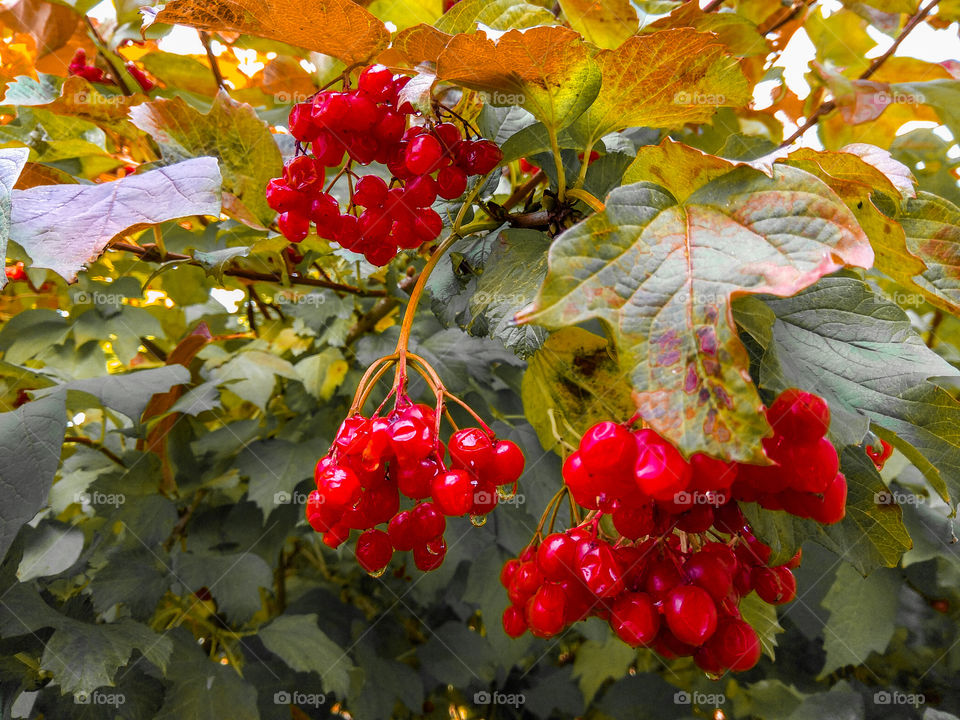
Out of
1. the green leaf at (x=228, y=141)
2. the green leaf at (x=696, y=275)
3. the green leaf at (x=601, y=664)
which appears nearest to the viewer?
the green leaf at (x=696, y=275)

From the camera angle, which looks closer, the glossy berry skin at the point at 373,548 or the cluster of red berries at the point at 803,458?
the cluster of red berries at the point at 803,458

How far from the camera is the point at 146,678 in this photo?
3.38ft

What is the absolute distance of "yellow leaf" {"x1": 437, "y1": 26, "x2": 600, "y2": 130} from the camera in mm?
515

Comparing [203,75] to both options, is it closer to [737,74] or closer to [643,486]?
[737,74]

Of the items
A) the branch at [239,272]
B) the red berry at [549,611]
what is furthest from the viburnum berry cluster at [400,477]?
the branch at [239,272]

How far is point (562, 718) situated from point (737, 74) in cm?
142

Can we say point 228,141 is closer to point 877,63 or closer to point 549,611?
point 549,611

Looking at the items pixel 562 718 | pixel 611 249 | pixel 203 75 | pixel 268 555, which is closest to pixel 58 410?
pixel 268 555

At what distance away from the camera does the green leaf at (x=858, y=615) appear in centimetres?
101

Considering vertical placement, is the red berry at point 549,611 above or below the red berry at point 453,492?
below

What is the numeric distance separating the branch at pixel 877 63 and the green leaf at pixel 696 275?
766 millimetres

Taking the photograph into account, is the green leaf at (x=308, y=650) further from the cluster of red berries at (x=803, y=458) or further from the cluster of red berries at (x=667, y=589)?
the cluster of red berries at (x=803, y=458)

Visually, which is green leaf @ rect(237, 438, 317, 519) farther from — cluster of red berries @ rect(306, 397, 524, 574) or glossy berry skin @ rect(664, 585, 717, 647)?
glossy berry skin @ rect(664, 585, 717, 647)

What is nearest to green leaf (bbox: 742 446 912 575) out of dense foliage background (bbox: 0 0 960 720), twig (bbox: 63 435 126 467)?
dense foliage background (bbox: 0 0 960 720)
